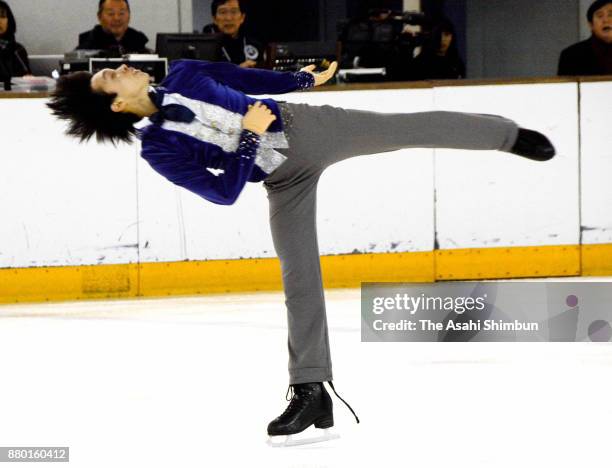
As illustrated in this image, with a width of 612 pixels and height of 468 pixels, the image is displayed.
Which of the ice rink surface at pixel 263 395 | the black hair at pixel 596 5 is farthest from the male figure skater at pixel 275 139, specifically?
the black hair at pixel 596 5

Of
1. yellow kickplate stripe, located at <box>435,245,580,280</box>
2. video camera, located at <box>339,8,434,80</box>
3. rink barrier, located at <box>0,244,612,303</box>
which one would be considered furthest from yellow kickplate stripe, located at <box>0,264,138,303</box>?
video camera, located at <box>339,8,434,80</box>

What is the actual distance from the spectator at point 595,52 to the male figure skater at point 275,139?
398cm

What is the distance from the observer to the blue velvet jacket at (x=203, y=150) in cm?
315

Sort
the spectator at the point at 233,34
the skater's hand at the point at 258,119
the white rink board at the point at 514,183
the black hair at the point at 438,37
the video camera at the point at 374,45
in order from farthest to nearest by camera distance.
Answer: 1. the black hair at the point at 438,37
2. the video camera at the point at 374,45
3. the spectator at the point at 233,34
4. the white rink board at the point at 514,183
5. the skater's hand at the point at 258,119

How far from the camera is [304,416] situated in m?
3.38

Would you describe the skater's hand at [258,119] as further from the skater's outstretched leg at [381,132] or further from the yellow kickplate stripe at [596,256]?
the yellow kickplate stripe at [596,256]

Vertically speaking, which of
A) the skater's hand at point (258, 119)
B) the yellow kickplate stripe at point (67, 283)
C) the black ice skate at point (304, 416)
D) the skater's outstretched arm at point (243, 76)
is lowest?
the black ice skate at point (304, 416)

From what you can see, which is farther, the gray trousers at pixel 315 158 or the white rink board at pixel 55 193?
the white rink board at pixel 55 193

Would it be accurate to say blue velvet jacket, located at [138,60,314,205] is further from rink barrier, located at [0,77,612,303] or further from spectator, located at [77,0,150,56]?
spectator, located at [77,0,150,56]

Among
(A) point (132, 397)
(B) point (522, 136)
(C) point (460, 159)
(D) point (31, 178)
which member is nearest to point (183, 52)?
(D) point (31, 178)

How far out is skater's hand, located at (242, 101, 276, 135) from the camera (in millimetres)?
3129

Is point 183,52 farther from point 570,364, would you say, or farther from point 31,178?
point 570,364

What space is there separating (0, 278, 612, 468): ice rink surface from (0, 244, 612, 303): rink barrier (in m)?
0.54

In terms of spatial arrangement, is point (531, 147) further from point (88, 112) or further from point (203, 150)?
point (88, 112)
